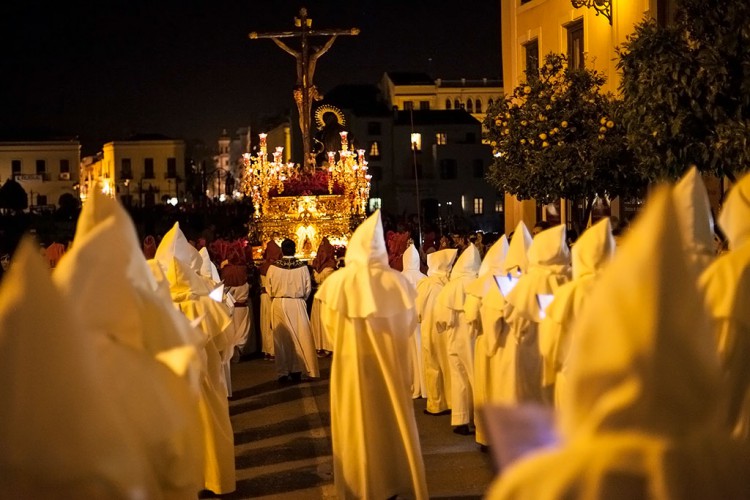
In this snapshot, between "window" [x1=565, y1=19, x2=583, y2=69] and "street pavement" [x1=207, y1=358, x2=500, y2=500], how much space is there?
1188cm

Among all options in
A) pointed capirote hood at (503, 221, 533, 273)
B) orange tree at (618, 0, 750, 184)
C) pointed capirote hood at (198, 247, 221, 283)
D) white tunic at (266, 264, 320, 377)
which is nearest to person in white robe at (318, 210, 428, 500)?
pointed capirote hood at (503, 221, 533, 273)

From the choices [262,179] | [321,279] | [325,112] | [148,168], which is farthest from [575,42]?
[148,168]

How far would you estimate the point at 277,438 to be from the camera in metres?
11.1

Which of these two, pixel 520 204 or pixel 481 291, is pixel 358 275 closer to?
pixel 481 291

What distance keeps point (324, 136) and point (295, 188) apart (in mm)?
3022

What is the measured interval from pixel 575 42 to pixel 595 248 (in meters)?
16.7

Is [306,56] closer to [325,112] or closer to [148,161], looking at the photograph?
[325,112]

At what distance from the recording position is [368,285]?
26.6 feet

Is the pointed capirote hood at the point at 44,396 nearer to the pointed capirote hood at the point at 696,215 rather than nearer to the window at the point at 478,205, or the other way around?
the pointed capirote hood at the point at 696,215

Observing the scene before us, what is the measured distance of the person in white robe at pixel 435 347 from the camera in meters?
12.0

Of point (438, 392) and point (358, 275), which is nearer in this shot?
point (358, 275)

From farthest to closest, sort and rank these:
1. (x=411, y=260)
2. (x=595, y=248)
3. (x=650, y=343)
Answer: (x=411, y=260) → (x=595, y=248) → (x=650, y=343)

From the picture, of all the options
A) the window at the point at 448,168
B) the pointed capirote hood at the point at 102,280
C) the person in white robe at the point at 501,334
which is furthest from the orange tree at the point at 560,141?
the window at the point at 448,168

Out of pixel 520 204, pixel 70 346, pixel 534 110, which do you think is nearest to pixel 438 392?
pixel 534 110
